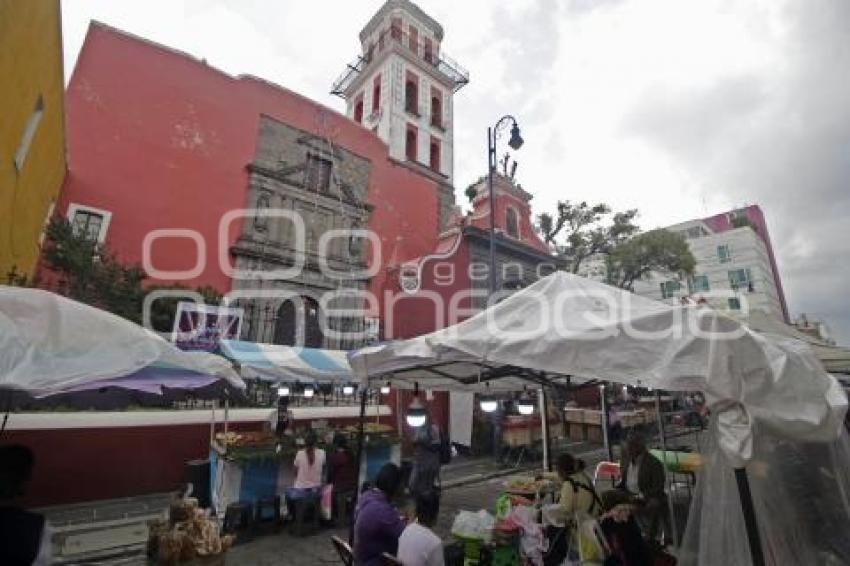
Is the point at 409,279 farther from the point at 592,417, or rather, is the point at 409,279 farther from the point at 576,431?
the point at 576,431

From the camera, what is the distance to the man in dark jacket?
235 inches

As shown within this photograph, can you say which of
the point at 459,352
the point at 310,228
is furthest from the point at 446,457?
the point at 310,228

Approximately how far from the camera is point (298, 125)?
19.9 metres

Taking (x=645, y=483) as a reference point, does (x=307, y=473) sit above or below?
below

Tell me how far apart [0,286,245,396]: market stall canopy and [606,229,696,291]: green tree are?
26884 millimetres

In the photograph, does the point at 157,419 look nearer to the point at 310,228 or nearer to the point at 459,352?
the point at 459,352

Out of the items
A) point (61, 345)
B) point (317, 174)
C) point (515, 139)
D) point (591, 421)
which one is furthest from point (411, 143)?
point (61, 345)

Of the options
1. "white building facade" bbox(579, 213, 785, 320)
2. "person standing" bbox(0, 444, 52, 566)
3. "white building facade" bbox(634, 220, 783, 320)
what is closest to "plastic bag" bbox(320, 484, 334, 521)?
"person standing" bbox(0, 444, 52, 566)

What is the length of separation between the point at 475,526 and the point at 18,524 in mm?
3550

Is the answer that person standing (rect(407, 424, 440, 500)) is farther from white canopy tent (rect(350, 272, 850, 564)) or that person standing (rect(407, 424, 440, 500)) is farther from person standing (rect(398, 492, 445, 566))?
person standing (rect(398, 492, 445, 566))

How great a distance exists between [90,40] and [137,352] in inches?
686

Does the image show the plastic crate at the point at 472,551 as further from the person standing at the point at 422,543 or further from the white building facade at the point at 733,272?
the white building facade at the point at 733,272

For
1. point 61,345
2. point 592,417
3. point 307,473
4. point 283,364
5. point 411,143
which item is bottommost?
point 307,473

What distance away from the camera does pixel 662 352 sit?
330cm
